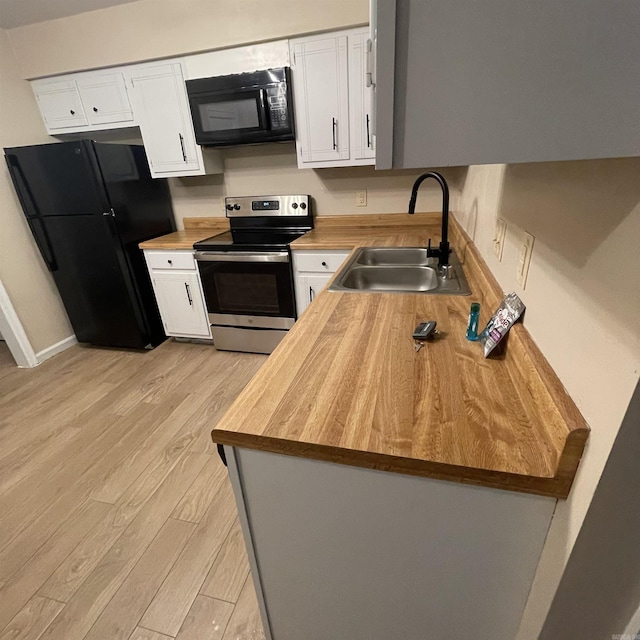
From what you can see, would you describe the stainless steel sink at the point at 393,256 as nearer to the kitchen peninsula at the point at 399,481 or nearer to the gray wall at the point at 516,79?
the kitchen peninsula at the point at 399,481

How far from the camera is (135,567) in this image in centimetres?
133

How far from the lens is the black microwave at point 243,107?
7.23 feet

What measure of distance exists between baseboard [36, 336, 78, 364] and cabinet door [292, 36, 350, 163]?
8.64 feet

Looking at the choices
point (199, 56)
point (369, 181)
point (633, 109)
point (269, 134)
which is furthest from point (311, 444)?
point (199, 56)

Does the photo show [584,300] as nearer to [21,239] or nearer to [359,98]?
[359,98]

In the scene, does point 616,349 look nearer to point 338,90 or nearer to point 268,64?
point 338,90

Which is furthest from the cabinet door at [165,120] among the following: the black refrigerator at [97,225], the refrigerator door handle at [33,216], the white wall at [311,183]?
the refrigerator door handle at [33,216]

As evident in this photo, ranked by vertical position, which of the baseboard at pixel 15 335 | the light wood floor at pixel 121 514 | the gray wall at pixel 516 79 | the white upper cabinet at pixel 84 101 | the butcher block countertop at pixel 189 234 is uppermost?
the white upper cabinet at pixel 84 101

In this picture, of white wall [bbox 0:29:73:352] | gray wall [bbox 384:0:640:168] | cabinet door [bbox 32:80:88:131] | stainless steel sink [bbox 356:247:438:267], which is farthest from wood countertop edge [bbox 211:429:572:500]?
cabinet door [bbox 32:80:88:131]

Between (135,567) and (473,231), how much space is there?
1959mm

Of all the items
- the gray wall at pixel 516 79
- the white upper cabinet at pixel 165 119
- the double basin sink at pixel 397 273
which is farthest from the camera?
the white upper cabinet at pixel 165 119

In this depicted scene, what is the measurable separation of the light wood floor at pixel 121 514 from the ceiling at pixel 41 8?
2.56 meters

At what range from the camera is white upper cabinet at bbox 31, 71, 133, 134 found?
2.56 metres

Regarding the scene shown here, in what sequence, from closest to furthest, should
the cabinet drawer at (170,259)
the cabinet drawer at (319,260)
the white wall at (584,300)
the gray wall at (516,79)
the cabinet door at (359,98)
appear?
1. the gray wall at (516,79)
2. the white wall at (584,300)
3. the cabinet door at (359,98)
4. the cabinet drawer at (319,260)
5. the cabinet drawer at (170,259)
